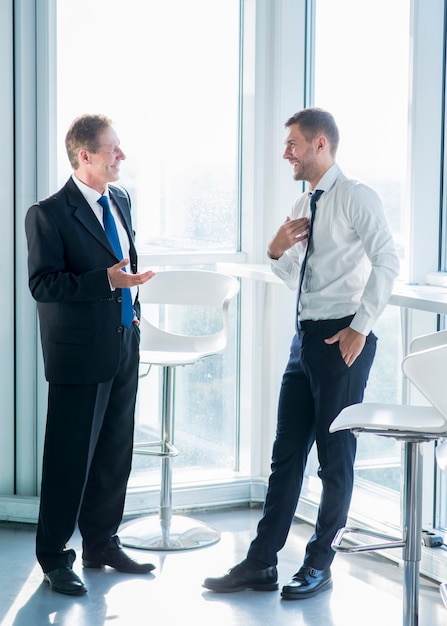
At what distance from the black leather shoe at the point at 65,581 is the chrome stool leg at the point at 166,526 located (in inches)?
19.5

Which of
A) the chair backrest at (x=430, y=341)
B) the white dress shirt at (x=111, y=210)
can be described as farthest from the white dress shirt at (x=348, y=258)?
the white dress shirt at (x=111, y=210)

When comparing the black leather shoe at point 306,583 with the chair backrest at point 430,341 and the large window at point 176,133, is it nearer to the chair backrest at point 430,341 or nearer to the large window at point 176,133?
the chair backrest at point 430,341

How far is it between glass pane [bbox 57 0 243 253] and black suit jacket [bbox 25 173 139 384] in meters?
1.02

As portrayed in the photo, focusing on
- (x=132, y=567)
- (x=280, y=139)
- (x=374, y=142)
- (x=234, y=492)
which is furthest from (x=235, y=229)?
(x=132, y=567)

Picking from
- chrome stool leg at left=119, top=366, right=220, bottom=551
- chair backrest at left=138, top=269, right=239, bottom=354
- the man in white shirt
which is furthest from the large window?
the man in white shirt

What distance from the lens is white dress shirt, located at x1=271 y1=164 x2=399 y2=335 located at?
10.4 feet

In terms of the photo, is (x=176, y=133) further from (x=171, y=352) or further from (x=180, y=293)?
(x=171, y=352)

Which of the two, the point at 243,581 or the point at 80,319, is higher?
the point at 80,319

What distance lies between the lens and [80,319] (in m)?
3.38

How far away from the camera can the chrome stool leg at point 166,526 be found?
13.1 feet

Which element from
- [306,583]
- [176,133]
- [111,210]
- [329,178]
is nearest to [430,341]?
[329,178]

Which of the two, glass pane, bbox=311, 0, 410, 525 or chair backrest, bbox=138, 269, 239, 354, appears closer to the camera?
glass pane, bbox=311, 0, 410, 525

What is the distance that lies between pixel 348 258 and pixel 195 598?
138 cm

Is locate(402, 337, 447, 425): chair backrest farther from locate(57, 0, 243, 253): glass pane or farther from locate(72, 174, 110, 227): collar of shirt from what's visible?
locate(57, 0, 243, 253): glass pane
